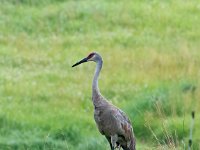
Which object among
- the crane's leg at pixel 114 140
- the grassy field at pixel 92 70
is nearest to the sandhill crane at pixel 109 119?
the crane's leg at pixel 114 140

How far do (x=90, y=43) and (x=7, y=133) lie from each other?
655 cm

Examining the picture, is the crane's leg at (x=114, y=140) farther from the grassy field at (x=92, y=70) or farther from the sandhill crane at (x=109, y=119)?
the grassy field at (x=92, y=70)

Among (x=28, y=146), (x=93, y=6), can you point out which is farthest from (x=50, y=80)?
(x=93, y=6)

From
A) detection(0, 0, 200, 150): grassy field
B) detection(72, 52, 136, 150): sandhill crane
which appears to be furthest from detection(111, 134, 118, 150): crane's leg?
detection(0, 0, 200, 150): grassy field

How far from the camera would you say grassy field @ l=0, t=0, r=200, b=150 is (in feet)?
43.8

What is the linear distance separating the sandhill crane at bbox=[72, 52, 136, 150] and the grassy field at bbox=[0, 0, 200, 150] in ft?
1.78

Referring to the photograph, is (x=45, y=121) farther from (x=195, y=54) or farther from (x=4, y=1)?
(x=4, y=1)

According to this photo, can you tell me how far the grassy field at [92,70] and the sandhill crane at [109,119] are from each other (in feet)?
1.78

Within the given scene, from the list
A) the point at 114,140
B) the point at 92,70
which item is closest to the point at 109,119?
the point at 114,140

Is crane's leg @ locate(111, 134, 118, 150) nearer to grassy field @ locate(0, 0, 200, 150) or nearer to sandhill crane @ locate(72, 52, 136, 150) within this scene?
sandhill crane @ locate(72, 52, 136, 150)

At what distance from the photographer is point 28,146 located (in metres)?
12.6

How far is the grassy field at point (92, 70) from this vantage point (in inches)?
526

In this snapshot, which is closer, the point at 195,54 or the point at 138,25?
the point at 195,54

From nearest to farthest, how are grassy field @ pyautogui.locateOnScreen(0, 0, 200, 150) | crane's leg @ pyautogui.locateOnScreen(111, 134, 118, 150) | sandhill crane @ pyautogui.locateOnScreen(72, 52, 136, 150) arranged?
1. sandhill crane @ pyautogui.locateOnScreen(72, 52, 136, 150)
2. crane's leg @ pyautogui.locateOnScreen(111, 134, 118, 150)
3. grassy field @ pyautogui.locateOnScreen(0, 0, 200, 150)
